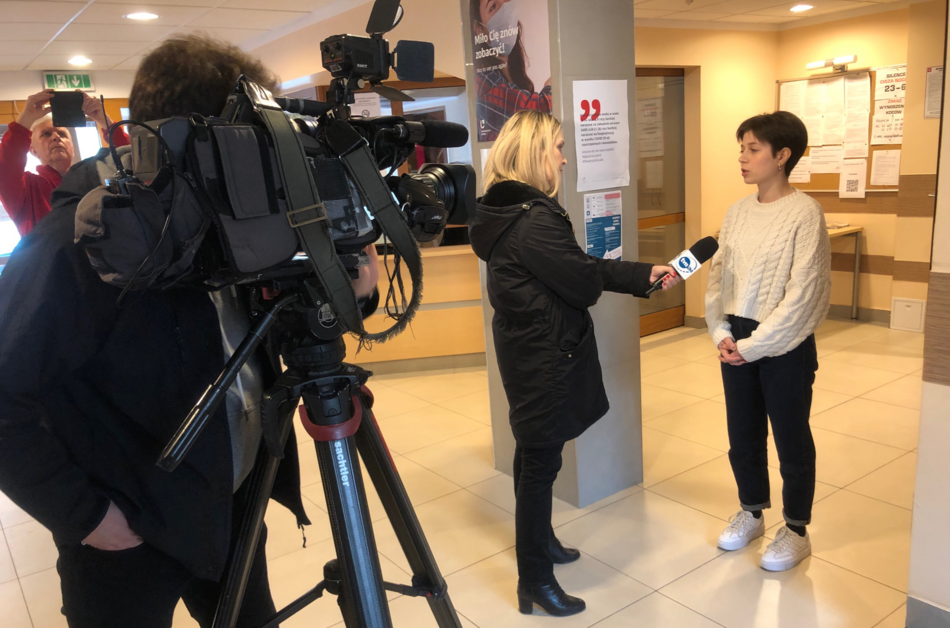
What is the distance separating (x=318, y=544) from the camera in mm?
2664

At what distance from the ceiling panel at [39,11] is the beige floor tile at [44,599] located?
382 centimetres

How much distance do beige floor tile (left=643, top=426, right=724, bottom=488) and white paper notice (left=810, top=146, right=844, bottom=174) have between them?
331 cm

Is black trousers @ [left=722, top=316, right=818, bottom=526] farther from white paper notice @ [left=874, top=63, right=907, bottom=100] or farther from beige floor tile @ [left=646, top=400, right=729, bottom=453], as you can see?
white paper notice @ [left=874, top=63, right=907, bottom=100]

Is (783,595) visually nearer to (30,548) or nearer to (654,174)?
(30,548)

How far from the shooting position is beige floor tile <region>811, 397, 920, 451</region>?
331 centimetres

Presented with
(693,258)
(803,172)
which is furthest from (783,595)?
(803,172)

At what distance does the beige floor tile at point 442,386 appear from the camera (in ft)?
14.6

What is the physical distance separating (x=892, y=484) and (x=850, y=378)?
154 centimetres

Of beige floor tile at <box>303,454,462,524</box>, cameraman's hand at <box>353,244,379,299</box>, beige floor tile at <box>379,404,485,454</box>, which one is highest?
cameraman's hand at <box>353,244,379,299</box>

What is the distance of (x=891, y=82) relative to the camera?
199 inches

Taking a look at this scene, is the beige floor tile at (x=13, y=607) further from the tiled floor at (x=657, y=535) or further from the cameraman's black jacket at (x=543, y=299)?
the cameraman's black jacket at (x=543, y=299)

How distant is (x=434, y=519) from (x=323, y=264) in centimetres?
218

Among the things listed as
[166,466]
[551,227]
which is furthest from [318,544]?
[166,466]

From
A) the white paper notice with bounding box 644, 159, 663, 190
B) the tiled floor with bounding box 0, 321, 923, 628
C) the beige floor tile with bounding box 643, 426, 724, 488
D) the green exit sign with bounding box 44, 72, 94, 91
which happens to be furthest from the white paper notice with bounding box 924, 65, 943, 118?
the green exit sign with bounding box 44, 72, 94, 91
